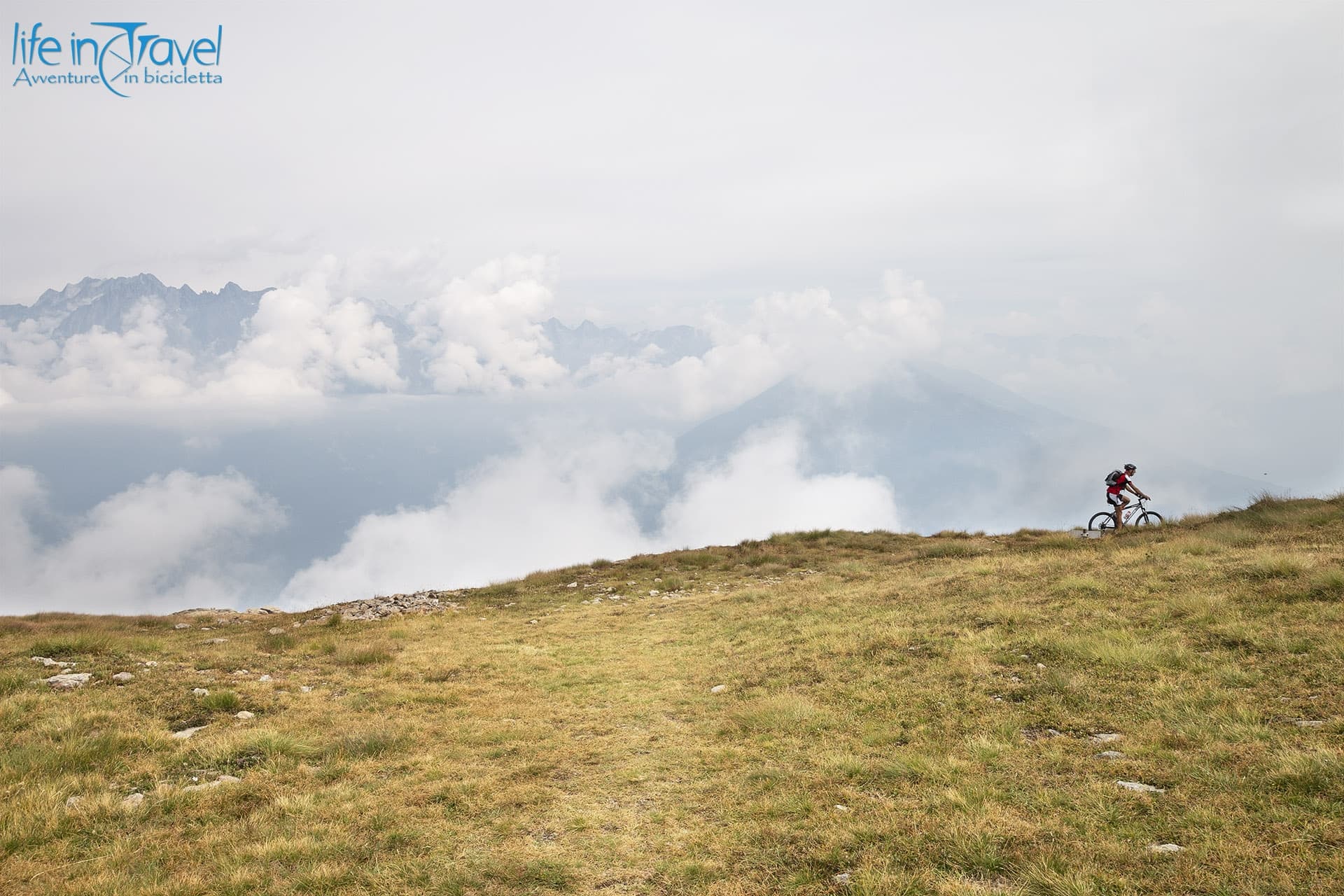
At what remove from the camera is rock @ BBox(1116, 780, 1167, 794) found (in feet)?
23.9

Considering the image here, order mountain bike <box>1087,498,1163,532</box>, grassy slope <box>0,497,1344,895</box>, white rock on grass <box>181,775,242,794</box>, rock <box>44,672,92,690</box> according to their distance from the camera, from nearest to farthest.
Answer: grassy slope <box>0,497,1344,895</box>, white rock on grass <box>181,775,242,794</box>, rock <box>44,672,92,690</box>, mountain bike <box>1087,498,1163,532</box>

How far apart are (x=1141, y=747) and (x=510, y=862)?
8.03 meters

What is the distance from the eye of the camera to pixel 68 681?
545 inches

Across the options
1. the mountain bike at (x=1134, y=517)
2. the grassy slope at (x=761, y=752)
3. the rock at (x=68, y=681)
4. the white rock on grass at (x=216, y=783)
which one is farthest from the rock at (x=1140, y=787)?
the mountain bike at (x=1134, y=517)

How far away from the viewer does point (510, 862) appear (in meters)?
7.39

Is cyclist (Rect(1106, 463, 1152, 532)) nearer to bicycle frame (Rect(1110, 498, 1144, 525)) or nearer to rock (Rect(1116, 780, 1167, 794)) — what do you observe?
bicycle frame (Rect(1110, 498, 1144, 525))

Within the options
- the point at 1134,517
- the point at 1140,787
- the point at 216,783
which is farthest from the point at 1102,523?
the point at 216,783

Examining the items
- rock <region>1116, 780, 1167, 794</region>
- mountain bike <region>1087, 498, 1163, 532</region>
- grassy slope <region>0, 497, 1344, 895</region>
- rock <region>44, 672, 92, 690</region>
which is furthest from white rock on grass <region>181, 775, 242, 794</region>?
mountain bike <region>1087, 498, 1163, 532</region>

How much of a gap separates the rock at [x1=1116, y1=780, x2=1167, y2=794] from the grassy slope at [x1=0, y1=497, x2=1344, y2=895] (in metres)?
0.14

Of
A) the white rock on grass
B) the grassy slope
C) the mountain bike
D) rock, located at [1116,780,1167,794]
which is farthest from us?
the mountain bike

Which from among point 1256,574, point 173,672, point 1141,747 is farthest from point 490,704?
point 1256,574

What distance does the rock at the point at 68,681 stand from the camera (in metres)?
13.6

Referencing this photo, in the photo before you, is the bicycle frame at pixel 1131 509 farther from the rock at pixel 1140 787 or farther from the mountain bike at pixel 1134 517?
the rock at pixel 1140 787

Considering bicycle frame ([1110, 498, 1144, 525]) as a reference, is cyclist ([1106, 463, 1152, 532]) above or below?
above
